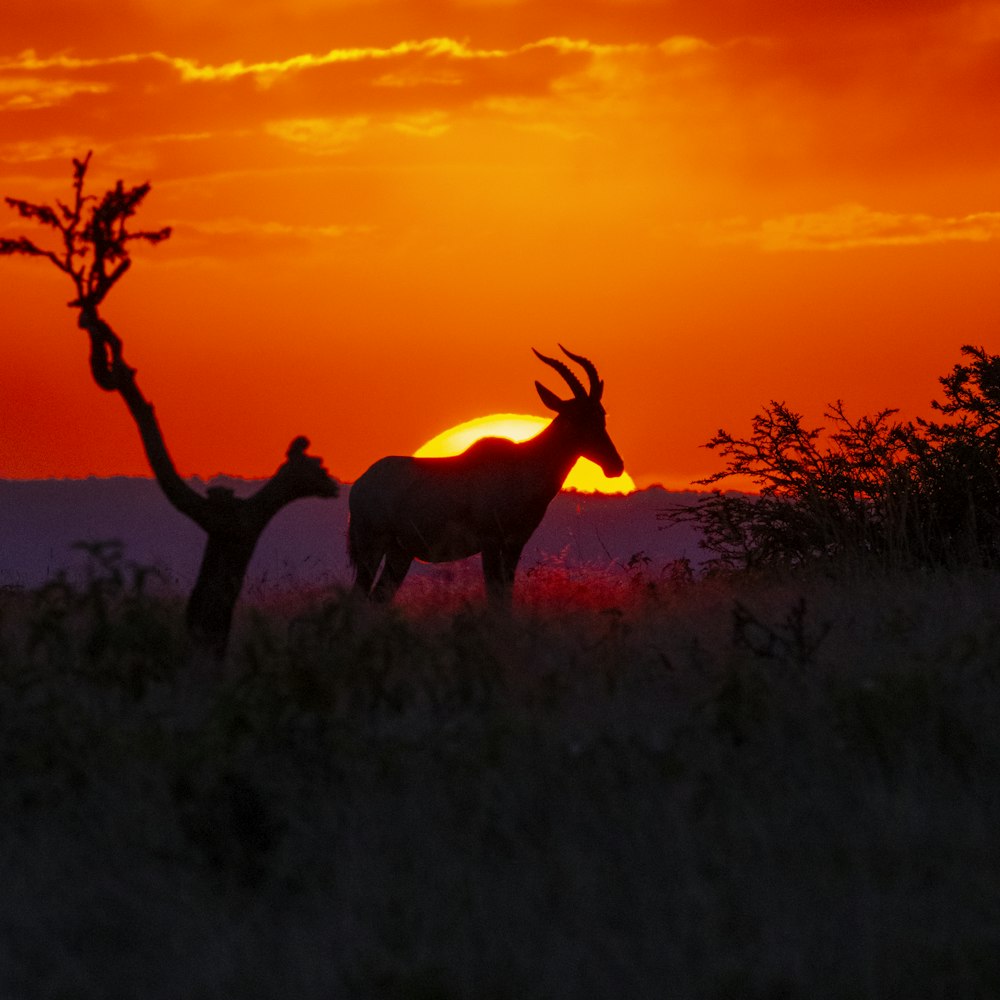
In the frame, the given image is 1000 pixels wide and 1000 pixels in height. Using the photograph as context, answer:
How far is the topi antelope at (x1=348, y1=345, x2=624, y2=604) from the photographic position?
45.8 feet

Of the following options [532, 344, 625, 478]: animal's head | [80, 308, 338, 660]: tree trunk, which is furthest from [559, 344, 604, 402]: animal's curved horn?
[80, 308, 338, 660]: tree trunk

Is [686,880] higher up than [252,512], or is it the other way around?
[252,512]

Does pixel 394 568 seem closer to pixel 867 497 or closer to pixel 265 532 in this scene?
pixel 867 497

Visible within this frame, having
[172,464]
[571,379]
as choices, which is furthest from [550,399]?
[172,464]

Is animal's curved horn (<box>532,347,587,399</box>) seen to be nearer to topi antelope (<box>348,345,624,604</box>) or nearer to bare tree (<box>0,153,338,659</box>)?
topi antelope (<box>348,345,624,604</box>)

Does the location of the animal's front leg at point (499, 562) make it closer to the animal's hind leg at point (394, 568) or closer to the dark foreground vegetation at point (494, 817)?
the animal's hind leg at point (394, 568)

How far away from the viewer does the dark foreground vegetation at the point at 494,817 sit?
16.9ft

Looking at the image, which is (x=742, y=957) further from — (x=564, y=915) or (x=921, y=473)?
(x=921, y=473)

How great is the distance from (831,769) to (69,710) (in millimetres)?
3667

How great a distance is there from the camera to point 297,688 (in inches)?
307

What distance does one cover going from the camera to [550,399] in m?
14.6

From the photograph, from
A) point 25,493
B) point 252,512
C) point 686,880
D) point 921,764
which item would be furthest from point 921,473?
point 25,493

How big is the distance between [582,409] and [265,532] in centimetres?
2351

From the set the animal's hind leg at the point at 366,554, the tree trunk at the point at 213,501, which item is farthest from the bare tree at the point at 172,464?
the animal's hind leg at the point at 366,554
